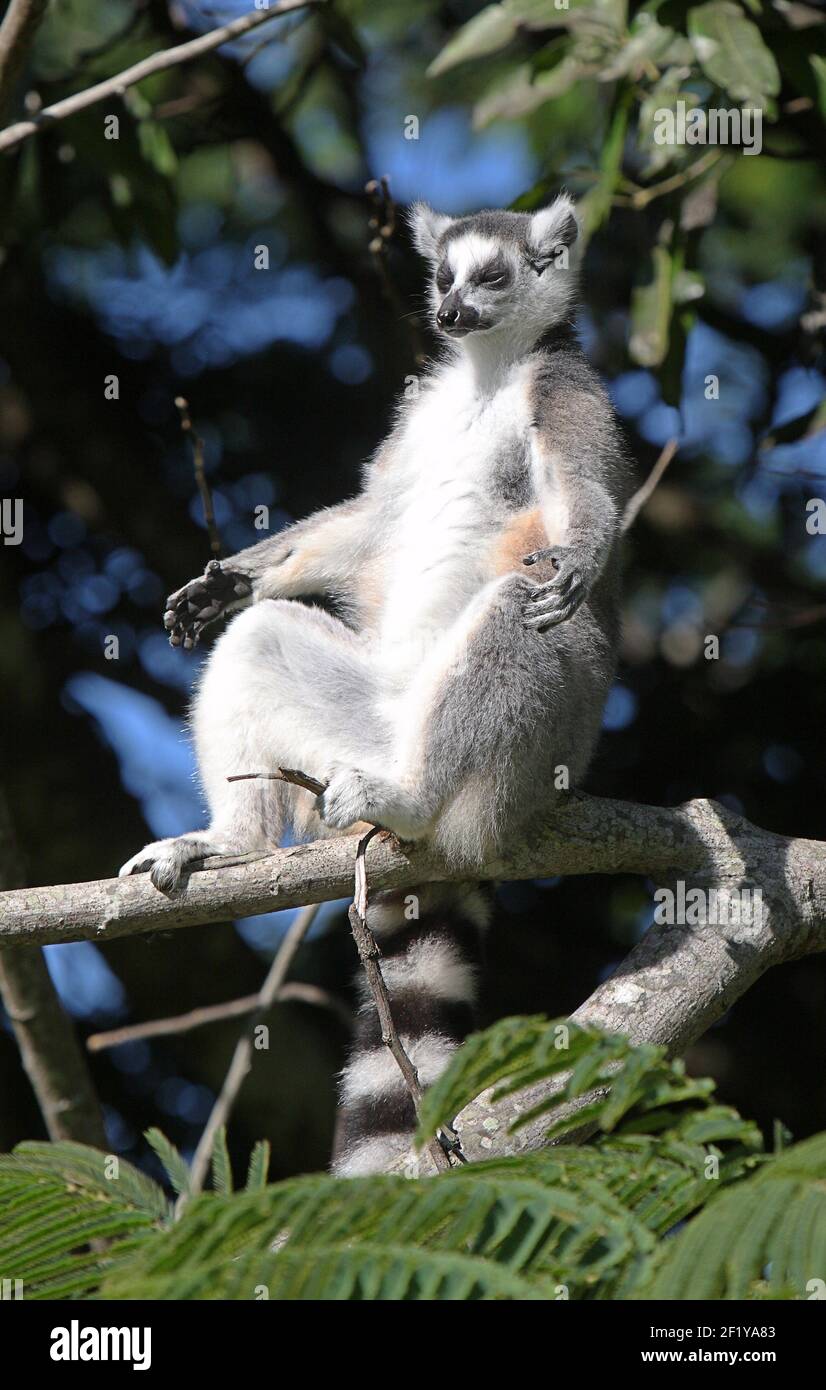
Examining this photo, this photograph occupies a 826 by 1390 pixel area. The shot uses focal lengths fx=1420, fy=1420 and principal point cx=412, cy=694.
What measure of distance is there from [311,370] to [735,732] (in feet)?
8.06

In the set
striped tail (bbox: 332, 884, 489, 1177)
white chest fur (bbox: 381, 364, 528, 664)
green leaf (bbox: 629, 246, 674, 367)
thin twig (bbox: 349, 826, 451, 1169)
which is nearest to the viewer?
thin twig (bbox: 349, 826, 451, 1169)

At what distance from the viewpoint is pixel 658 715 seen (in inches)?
240

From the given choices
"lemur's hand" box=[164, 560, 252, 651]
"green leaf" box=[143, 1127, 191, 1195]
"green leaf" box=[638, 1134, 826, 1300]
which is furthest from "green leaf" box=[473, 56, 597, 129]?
"green leaf" box=[638, 1134, 826, 1300]

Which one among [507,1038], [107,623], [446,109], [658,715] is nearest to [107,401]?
[107,623]

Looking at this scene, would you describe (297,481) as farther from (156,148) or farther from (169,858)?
(169,858)

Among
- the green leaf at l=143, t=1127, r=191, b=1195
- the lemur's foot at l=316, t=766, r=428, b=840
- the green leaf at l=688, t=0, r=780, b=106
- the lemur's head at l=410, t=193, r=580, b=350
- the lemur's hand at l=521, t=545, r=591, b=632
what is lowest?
the green leaf at l=143, t=1127, r=191, b=1195

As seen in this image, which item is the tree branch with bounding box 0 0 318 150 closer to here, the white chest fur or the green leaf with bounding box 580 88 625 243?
the green leaf with bounding box 580 88 625 243

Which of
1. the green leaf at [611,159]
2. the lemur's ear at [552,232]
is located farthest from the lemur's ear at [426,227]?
the green leaf at [611,159]

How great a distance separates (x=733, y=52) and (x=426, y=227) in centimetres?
129

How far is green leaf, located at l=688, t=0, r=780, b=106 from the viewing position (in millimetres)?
3992

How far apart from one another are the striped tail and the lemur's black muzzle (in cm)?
170

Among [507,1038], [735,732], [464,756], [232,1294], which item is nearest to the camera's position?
[232,1294]

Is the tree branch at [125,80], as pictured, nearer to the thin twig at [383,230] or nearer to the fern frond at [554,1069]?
the thin twig at [383,230]

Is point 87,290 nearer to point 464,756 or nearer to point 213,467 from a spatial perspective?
point 213,467
